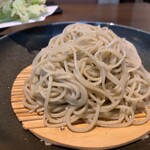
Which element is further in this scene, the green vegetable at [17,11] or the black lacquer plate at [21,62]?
the green vegetable at [17,11]

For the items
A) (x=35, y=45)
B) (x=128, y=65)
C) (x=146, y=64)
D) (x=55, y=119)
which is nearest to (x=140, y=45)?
(x=146, y=64)

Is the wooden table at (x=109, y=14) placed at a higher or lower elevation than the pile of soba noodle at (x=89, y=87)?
lower

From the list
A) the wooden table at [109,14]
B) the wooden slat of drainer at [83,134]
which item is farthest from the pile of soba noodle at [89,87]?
the wooden table at [109,14]

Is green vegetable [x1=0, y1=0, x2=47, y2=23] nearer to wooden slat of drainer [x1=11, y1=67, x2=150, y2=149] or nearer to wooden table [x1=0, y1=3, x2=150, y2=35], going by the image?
wooden table [x1=0, y1=3, x2=150, y2=35]

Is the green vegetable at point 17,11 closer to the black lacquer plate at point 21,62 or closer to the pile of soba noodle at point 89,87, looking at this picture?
the black lacquer plate at point 21,62

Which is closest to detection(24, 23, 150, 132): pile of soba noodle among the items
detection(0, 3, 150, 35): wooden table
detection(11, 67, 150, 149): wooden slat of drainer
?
detection(11, 67, 150, 149): wooden slat of drainer

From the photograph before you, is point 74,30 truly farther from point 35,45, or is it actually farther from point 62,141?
point 62,141

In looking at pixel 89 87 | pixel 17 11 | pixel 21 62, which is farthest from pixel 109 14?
pixel 89 87

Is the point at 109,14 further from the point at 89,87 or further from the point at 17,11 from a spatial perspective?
the point at 89,87
